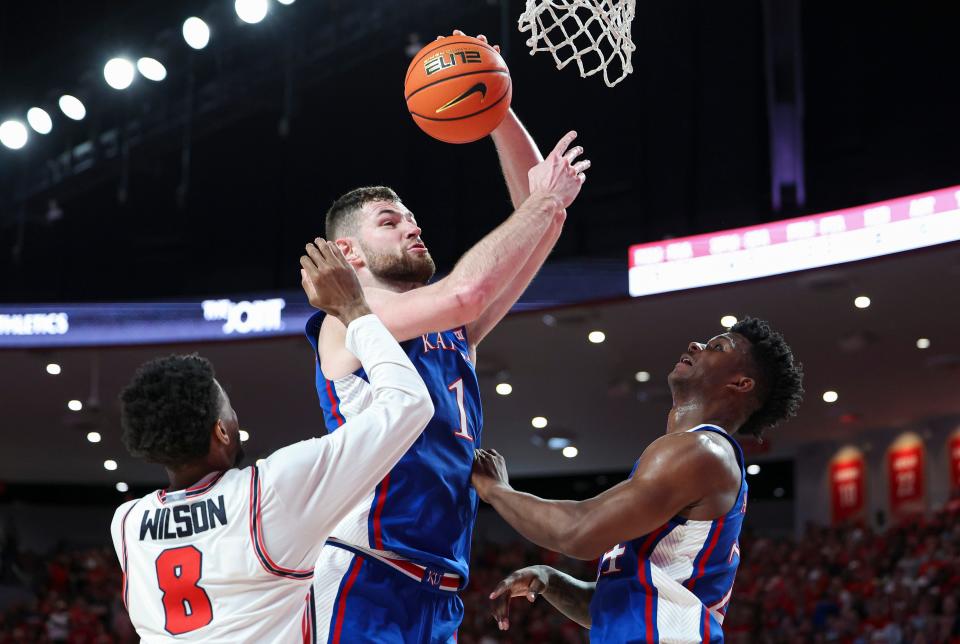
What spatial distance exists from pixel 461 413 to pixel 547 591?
74 centimetres

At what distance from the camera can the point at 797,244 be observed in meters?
10.2

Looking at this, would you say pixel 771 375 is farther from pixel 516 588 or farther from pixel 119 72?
pixel 119 72

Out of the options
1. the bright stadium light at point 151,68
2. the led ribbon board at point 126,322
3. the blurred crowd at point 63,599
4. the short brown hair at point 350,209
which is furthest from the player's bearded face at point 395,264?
the blurred crowd at point 63,599

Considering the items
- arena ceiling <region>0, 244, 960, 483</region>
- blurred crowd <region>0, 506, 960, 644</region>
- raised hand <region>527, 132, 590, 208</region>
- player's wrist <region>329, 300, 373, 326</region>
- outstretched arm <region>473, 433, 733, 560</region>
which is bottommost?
blurred crowd <region>0, 506, 960, 644</region>

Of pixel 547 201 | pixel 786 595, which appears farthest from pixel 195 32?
pixel 547 201

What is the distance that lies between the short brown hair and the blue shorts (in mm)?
969

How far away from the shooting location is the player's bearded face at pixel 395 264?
3.27 m

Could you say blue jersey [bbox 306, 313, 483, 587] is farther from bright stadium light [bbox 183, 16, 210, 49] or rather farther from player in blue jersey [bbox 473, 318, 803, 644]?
bright stadium light [bbox 183, 16, 210, 49]

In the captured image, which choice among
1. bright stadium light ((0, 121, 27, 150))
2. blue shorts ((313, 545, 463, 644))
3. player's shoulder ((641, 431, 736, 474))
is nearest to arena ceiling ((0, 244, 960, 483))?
bright stadium light ((0, 121, 27, 150))

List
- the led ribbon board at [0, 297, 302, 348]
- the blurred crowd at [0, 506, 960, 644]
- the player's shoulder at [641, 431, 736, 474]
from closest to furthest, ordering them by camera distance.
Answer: the player's shoulder at [641, 431, 736, 474] < the blurred crowd at [0, 506, 960, 644] < the led ribbon board at [0, 297, 302, 348]

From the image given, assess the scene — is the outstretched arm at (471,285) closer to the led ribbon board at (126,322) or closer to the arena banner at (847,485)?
the led ribbon board at (126,322)

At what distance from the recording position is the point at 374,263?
3.28 metres

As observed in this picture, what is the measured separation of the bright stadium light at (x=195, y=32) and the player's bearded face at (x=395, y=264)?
9.72m

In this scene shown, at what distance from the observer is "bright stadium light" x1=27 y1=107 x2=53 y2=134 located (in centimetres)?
1296
